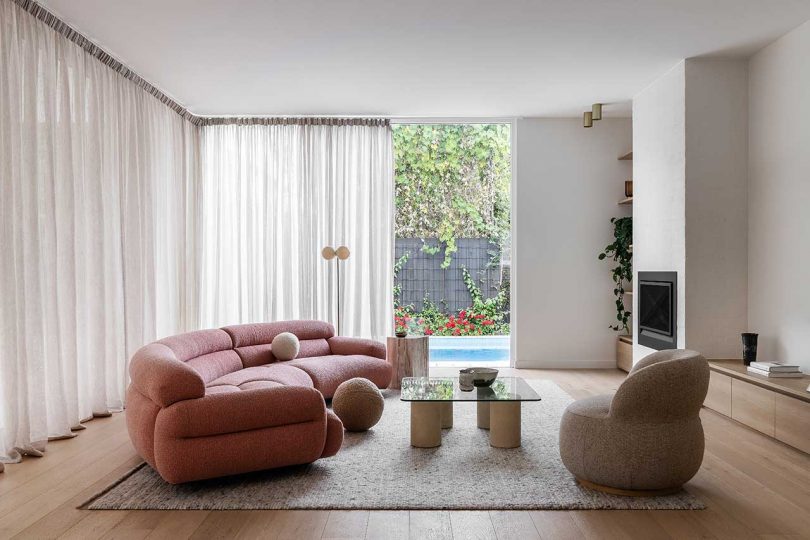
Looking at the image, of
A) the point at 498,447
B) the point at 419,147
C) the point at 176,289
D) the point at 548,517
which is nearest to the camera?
the point at 548,517

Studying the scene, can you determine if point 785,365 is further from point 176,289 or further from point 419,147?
point 419,147

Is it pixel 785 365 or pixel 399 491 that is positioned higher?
pixel 785 365

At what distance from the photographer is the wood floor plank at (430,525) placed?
8.99 feet

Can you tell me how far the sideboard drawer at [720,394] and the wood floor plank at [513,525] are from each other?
2.54m

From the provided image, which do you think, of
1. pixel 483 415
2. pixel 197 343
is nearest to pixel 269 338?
pixel 197 343

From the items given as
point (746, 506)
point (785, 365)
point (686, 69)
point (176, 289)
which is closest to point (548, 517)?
point (746, 506)

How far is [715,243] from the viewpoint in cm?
532

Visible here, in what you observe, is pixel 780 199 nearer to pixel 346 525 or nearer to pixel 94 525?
pixel 346 525

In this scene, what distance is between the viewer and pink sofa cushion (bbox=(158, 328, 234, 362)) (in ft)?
14.8

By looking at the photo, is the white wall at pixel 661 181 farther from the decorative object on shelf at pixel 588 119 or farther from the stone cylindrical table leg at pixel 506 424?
the stone cylindrical table leg at pixel 506 424

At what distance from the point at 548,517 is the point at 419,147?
7389 millimetres

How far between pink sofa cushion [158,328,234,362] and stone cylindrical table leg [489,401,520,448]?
2113 mm

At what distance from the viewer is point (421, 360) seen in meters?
6.27

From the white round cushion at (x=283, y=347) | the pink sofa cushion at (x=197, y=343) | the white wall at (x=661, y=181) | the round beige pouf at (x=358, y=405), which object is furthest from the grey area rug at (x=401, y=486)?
the white wall at (x=661, y=181)
